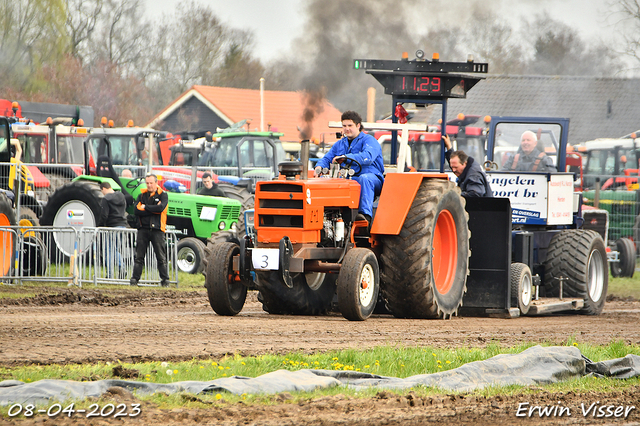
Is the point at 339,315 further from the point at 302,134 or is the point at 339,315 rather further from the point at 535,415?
the point at 535,415

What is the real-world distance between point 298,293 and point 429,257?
1.53 meters

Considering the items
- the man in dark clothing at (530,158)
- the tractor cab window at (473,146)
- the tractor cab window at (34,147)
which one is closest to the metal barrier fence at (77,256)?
the man in dark clothing at (530,158)

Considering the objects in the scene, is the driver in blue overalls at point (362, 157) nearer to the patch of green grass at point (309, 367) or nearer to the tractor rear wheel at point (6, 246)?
the patch of green grass at point (309, 367)

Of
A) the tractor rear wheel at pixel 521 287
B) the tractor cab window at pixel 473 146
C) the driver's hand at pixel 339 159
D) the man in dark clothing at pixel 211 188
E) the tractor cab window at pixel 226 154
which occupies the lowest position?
the tractor rear wheel at pixel 521 287

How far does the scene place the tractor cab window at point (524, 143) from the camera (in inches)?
474

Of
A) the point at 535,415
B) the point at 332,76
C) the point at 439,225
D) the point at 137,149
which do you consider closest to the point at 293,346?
the point at 535,415

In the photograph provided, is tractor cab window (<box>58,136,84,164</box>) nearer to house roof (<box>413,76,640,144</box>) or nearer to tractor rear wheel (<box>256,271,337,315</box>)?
house roof (<box>413,76,640,144</box>)

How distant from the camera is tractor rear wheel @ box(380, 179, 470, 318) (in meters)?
8.95

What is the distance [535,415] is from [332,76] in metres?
9.28

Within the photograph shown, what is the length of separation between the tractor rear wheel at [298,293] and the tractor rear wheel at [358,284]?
0.93 metres

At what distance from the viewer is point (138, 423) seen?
4230 mm

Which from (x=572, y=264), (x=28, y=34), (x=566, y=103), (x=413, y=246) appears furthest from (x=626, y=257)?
(x=28, y=34)

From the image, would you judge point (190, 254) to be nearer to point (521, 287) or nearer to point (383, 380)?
point (521, 287)

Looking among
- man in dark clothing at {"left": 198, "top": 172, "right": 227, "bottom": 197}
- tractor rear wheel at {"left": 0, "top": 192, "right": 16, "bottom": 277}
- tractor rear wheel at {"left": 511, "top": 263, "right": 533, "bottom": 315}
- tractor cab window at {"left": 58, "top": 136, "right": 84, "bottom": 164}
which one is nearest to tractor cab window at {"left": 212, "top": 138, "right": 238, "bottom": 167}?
tractor cab window at {"left": 58, "top": 136, "right": 84, "bottom": 164}
